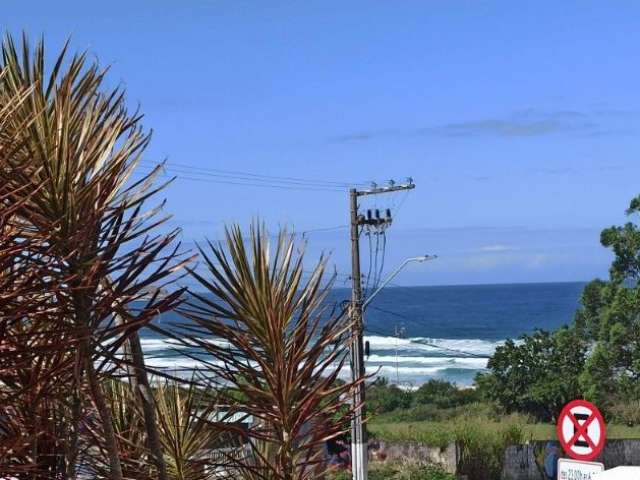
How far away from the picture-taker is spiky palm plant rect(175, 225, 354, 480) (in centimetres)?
407

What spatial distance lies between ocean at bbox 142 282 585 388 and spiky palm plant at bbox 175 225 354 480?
25.7 m

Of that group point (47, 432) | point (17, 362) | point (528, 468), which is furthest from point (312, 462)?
point (528, 468)

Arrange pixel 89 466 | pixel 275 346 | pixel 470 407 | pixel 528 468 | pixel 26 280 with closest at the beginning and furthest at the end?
pixel 26 280, pixel 89 466, pixel 275 346, pixel 528 468, pixel 470 407

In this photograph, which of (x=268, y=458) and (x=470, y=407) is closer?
(x=268, y=458)

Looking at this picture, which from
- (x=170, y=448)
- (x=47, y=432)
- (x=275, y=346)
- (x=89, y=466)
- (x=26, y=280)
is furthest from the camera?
(x=170, y=448)

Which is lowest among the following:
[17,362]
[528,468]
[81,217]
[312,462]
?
[528,468]

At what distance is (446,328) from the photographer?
10869 centimetres

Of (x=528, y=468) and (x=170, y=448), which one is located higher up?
(x=170, y=448)

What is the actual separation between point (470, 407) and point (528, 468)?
16987 mm

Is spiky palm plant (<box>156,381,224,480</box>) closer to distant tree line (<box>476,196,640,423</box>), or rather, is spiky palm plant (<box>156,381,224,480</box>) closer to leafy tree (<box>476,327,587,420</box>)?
distant tree line (<box>476,196,640,423</box>)

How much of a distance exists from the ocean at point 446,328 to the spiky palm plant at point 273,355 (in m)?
25.7

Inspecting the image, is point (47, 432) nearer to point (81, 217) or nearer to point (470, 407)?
point (81, 217)

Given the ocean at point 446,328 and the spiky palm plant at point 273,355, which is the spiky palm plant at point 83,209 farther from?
the ocean at point 446,328

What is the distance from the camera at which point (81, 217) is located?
324cm
